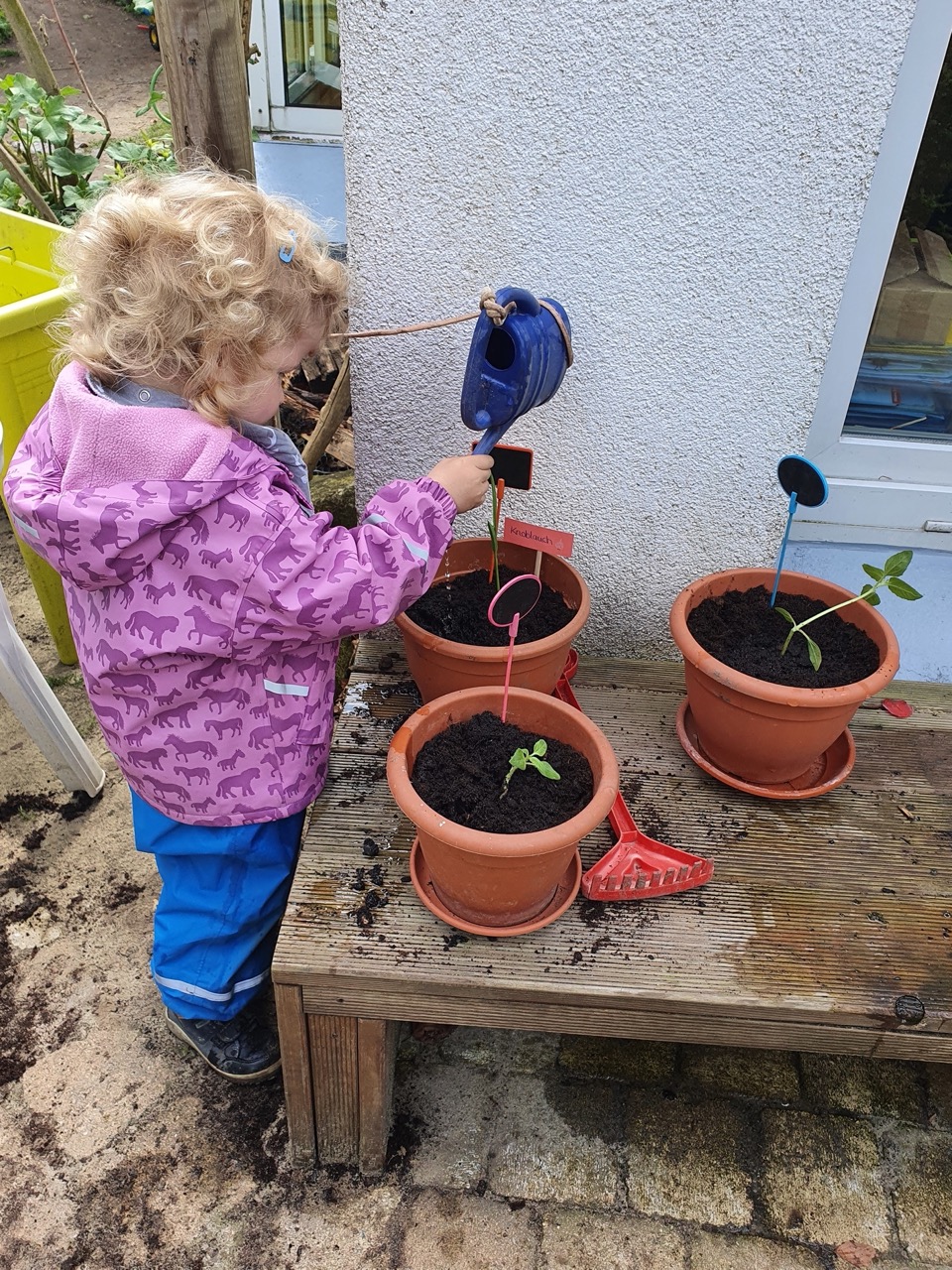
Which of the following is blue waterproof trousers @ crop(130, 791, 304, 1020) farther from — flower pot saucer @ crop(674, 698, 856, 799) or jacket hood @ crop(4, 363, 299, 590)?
flower pot saucer @ crop(674, 698, 856, 799)

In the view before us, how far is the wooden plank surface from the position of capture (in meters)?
1.42

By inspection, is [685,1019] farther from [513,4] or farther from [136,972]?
[513,4]

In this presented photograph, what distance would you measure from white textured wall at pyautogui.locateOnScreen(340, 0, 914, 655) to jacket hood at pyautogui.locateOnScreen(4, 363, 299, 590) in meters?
0.63

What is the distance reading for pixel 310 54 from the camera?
4.13 metres

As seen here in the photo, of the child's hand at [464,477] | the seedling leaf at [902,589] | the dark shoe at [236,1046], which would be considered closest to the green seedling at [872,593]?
the seedling leaf at [902,589]

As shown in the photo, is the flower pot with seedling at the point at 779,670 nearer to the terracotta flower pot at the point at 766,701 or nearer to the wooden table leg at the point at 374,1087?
the terracotta flower pot at the point at 766,701

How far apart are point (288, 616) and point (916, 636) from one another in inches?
59.8

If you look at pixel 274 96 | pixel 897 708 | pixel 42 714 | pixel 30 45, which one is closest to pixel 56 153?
pixel 30 45

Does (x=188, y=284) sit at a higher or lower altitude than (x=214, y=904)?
higher

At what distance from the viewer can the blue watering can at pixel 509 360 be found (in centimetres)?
147

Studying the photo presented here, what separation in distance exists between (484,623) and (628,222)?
29.3 inches

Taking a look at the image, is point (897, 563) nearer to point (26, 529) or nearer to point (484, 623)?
point (484, 623)

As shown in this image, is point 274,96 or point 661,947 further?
point 274,96

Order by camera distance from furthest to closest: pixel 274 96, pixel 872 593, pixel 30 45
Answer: pixel 274 96, pixel 30 45, pixel 872 593
